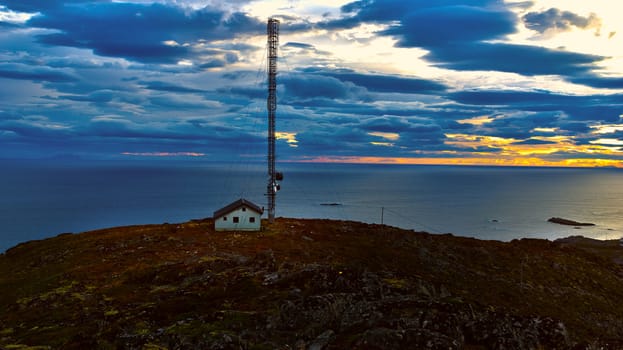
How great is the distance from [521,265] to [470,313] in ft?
130

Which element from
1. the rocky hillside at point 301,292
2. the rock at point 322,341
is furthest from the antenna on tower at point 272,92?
the rock at point 322,341

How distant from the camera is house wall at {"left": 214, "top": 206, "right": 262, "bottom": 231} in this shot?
65.9 meters

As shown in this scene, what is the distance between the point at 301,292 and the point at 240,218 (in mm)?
31746

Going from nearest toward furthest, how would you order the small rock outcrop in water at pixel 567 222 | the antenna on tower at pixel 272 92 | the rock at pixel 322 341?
1. the rock at pixel 322 341
2. the antenna on tower at pixel 272 92
3. the small rock outcrop in water at pixel 567 222

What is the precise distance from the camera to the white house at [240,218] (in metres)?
65.9

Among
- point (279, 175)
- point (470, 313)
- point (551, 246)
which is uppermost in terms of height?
point (279, 175)

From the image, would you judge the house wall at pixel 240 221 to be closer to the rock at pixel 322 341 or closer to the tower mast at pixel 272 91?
the tower mast at pixel 272 91

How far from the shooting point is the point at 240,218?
66.1m

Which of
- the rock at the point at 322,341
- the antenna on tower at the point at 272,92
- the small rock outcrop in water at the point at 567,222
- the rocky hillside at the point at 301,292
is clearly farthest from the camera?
the small rock outcrop in water at the point at 567,222

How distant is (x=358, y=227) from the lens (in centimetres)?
7994

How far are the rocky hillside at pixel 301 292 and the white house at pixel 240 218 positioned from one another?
224 centimetres

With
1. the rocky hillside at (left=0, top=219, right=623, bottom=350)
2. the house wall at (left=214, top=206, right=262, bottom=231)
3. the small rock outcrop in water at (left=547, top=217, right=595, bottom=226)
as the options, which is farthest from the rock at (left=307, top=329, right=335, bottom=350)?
the small rock outcrop in water at (left=547, top=217, right=595, bottom=226)

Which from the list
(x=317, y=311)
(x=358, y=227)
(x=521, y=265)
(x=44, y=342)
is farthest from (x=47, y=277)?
(x=521, y=265)

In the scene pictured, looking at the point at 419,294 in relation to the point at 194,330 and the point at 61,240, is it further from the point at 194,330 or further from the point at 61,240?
the point at 61,240
